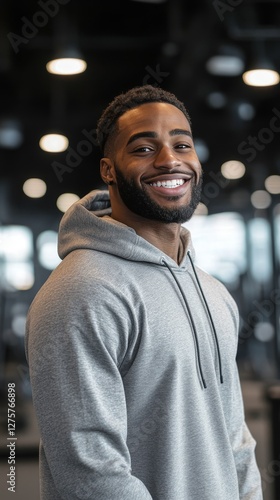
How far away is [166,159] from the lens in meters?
1.43

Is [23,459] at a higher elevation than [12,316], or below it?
below

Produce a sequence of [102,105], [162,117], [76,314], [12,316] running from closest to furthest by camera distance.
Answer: [76,314]
[162,117]
[12,316]
[102,105]

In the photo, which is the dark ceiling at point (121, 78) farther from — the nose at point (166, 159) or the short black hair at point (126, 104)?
the nose at point (166, 159)

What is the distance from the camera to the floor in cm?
316

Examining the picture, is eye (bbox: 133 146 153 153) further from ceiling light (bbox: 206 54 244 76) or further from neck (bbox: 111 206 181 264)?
ceiling light (bbox: 206 54 244 76)

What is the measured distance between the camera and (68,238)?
4.84 ft

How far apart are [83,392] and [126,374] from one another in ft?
0.38

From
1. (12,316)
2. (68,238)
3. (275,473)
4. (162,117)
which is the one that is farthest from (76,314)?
(275,473)

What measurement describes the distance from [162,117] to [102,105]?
1.99 m

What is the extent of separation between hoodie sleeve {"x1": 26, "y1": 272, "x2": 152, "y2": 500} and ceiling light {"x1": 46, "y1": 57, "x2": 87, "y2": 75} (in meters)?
2.25

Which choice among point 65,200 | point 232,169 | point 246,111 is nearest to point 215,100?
point 246,111

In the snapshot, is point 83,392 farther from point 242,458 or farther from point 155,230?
point 242,458

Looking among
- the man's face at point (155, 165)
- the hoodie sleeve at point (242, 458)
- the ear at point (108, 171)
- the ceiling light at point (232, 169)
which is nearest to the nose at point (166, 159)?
the man's face at point (155, 165)

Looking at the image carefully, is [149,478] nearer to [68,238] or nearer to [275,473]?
[68,238]
